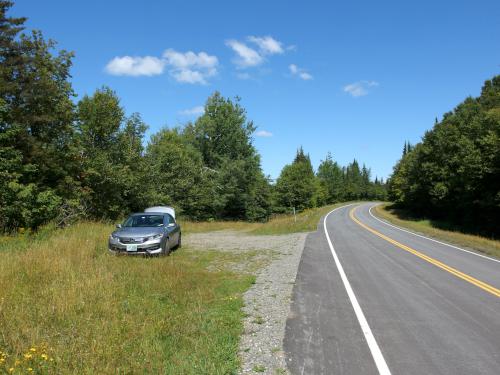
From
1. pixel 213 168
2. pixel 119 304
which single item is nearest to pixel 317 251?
pixel 119 304

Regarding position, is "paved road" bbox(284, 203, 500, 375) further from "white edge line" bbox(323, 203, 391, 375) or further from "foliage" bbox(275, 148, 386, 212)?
"foliage" bbox(275, 148, 386, 212)

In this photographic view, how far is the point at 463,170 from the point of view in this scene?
37.8 meters

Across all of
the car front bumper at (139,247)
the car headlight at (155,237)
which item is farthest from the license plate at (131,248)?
the car headlight at (155,237)

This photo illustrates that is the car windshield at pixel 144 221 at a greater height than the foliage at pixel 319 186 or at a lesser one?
lesser

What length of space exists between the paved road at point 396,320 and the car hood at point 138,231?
5.11m

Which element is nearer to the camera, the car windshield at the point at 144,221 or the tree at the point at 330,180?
the car windshield at the point at 144,221

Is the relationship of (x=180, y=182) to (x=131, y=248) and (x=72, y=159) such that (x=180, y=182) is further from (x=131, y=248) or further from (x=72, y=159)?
(x=131, y=248)

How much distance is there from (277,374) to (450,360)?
236 cm

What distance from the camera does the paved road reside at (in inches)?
185

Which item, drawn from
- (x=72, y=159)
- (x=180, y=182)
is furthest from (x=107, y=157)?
(x=180, y=182)

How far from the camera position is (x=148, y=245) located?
11.7m

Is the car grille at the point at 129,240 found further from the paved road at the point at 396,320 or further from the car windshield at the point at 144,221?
the paved road at the point at 396,320

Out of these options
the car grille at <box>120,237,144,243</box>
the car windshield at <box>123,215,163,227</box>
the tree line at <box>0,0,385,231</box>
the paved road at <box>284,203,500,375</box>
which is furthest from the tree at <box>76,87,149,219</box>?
the paved road at <box>284,203,500,375</box>

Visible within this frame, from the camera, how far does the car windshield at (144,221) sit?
13445mm
